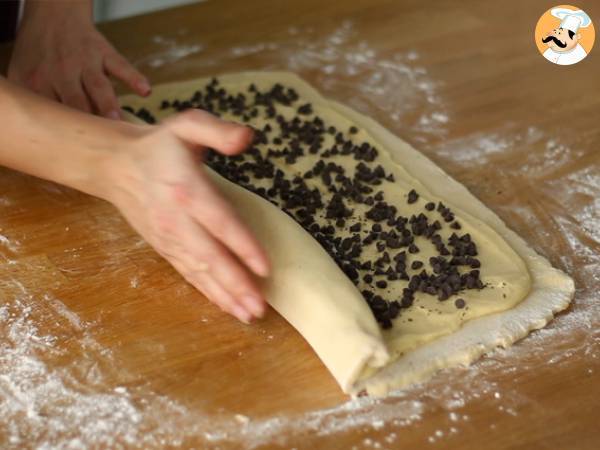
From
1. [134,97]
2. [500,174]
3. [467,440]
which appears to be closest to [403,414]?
[467,440]

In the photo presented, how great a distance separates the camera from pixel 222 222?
1.32 meters

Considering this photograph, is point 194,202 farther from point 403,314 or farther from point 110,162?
point 403,314

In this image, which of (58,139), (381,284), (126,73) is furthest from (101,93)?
(381,284)

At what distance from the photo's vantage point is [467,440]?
1271 mm

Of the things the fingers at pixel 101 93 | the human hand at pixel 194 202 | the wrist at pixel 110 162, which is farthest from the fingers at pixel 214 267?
the fingers at pixel 101 93

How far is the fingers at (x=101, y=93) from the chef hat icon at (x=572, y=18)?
3.69 feet

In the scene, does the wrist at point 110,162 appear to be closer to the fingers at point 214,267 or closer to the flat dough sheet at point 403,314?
the fingers at point 214,267

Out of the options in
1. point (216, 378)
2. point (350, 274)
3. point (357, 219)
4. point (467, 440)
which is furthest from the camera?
point (357, 219)

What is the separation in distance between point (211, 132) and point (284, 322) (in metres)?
0.37

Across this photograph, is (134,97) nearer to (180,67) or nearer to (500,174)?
(180,67)

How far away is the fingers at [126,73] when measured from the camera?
195 cm

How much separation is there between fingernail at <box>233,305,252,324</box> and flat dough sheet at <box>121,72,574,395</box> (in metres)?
0.06

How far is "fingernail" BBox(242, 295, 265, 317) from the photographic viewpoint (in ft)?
4.54

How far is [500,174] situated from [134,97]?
0.88m
